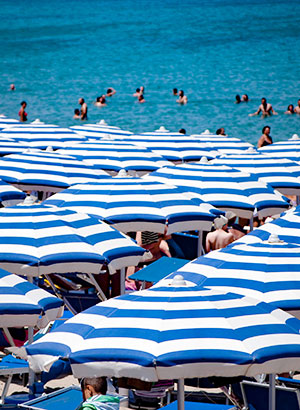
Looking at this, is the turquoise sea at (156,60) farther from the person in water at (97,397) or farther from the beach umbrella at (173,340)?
the person in water at (97,397)

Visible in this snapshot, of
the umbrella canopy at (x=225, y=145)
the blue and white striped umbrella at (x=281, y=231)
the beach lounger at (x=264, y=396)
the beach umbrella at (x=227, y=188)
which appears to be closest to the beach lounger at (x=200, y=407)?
the beach lounger at (x=264, y=396)

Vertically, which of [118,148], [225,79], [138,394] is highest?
[225,79]

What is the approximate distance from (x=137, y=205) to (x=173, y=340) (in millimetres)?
3723

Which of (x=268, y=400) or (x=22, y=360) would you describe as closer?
(x=268, y=400)

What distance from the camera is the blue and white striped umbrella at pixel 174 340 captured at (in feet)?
11.5

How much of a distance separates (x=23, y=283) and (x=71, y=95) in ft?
156

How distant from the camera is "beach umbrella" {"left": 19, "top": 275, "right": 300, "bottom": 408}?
3.51 metres

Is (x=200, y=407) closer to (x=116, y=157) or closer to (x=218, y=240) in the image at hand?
(x=218, y=240)

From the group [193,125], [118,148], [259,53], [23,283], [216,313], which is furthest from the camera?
[259,53]

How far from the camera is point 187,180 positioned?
886cm

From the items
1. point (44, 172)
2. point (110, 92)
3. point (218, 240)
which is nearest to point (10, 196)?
point (44, 172)

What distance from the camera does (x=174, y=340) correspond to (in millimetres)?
3594

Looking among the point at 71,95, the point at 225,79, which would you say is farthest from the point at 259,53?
the point at 71,95

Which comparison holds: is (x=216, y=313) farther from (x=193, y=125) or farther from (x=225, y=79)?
(x=225, y=79)
